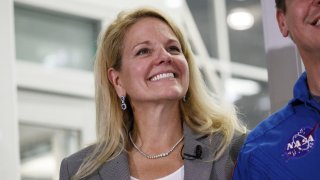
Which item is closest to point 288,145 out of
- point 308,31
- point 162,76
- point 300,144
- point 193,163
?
point 300,144

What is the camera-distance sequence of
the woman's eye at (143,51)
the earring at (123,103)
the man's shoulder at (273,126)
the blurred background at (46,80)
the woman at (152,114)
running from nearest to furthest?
the man's shoulder at (273,126)
the woman at (152,114)
the woman's eye at (143,51)
the earring at (123,103)
the blurred background at (46,80)

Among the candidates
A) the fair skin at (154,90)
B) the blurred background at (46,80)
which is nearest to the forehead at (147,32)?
the fair skin at (154,90)

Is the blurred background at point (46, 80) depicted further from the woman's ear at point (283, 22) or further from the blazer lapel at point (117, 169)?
the woman's ear at point (283, 22)

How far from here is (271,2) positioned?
99.0 inches

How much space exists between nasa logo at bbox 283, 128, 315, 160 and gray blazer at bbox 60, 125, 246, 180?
0.46 m

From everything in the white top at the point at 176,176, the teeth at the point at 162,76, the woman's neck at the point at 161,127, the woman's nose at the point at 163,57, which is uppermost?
the woman's nose at the point at 163,57

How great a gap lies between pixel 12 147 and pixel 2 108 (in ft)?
0.74

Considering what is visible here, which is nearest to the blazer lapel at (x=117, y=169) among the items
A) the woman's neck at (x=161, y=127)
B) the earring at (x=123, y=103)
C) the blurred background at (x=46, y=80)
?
the woman's neck at (x=161, y=127)

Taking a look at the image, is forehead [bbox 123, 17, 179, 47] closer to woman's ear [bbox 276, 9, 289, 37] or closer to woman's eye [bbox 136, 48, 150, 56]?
woman's eye [bbox 136, 48, 150, 56]

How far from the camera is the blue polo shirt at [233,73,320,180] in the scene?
1934mm

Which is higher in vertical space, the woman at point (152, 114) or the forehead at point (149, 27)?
the forehead at point (149, 27)

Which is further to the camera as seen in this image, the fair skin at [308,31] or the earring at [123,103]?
the earring at [123,103]

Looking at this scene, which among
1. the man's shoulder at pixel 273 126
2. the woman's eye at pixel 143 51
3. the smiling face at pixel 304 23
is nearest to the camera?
the smiling face at pixel 304 23

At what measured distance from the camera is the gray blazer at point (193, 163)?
2.42m
